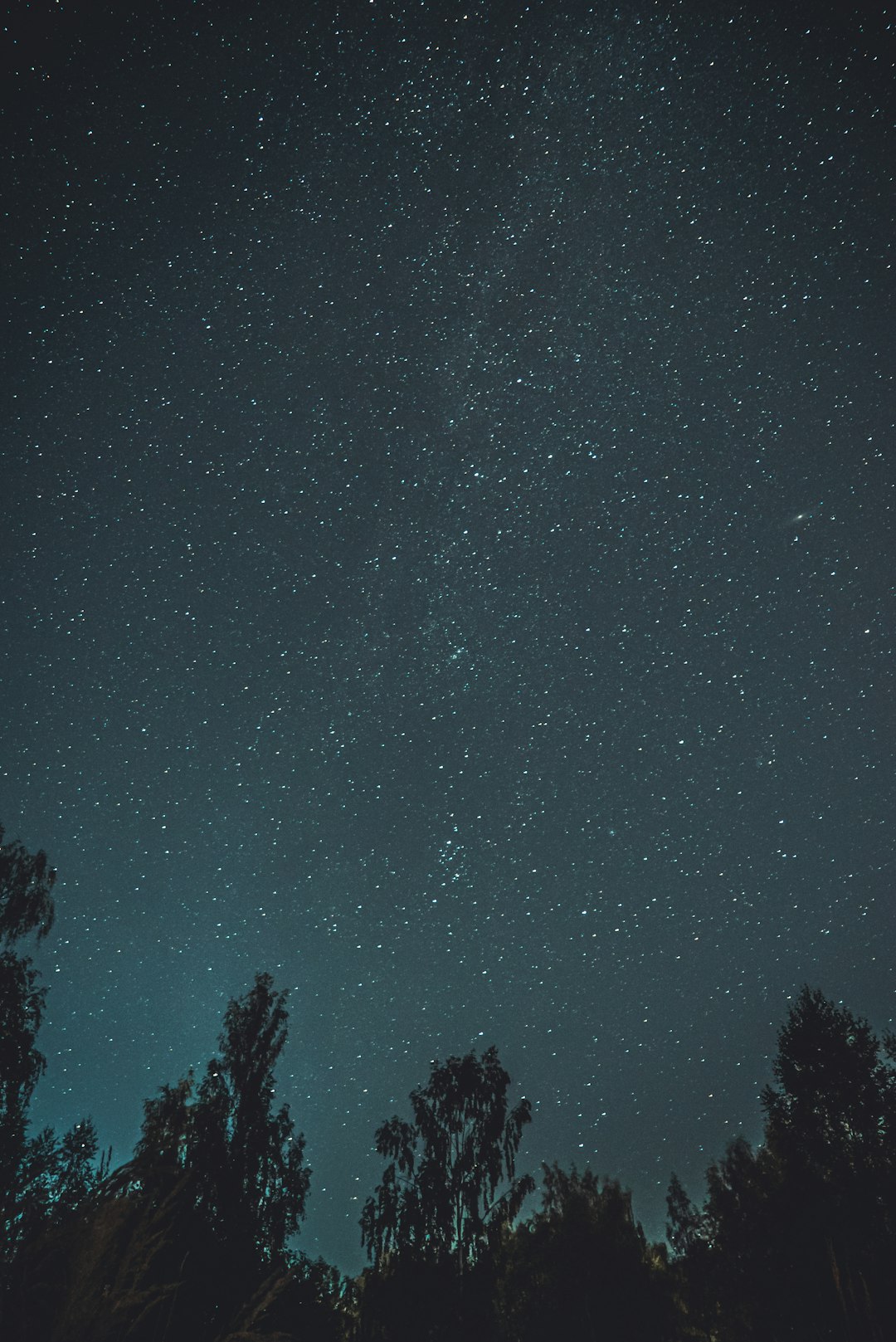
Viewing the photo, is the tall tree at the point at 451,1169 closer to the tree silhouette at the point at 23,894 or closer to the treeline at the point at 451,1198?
the treeline at the point at 451,1198

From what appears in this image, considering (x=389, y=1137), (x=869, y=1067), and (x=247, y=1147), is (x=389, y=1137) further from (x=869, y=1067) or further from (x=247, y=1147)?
(x=869, y=1067)

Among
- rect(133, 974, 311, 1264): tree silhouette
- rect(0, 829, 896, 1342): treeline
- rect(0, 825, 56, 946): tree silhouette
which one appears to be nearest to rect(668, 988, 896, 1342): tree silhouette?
rect(0, 829, 896, 1342): treeline

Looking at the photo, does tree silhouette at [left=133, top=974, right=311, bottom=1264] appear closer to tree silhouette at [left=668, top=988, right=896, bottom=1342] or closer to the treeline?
the treeline

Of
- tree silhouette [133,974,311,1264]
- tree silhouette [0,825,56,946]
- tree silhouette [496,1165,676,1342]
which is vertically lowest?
tree silhouette [496,1165,676,1342]

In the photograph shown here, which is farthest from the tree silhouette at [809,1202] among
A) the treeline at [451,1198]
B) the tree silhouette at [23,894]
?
the tree silhouette at [23,894]

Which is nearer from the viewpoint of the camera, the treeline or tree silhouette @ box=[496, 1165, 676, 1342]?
the treeline

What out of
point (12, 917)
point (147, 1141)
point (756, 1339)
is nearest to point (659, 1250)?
point (756, 1339)

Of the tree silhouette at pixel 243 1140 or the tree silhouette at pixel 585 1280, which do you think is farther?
the tree silhouette at pixel 585 1280

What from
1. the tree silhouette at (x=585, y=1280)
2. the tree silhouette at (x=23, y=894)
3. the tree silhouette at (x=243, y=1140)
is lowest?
the tree silhouette at (x=585, y=1280)

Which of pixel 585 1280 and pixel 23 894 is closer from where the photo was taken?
pixel 23 894

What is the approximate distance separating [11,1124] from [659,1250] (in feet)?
139

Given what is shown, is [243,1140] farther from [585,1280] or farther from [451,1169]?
[585,1280]

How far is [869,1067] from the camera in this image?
20625 millimetres

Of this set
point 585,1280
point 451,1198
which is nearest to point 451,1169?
point 451,1198
